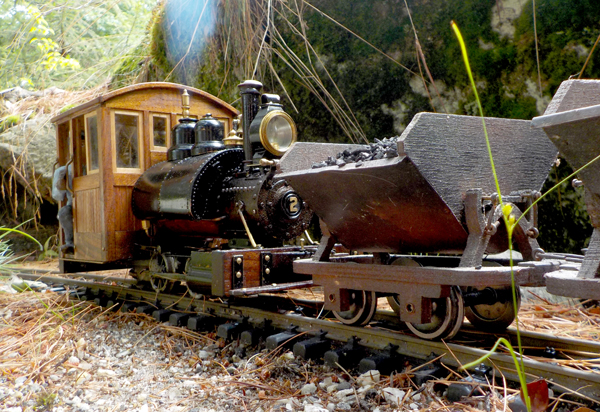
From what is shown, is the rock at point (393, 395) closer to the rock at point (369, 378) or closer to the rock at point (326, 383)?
the rock at point (369, 378)

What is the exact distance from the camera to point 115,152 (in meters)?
4.94

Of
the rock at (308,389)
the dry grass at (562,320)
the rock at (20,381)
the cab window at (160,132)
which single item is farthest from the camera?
the cab window at (160,132)

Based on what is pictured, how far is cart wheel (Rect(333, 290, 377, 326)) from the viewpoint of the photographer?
3.30 m

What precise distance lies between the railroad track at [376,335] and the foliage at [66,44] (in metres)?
5.98

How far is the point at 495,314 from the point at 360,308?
83 centimetres

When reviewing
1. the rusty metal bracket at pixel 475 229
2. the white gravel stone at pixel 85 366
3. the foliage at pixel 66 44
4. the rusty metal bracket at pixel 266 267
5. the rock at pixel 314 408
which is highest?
the foliage at pixel 66 44

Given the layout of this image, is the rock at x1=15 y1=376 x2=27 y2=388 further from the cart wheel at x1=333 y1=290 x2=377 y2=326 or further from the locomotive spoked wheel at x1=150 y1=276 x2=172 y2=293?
the locomotive spoked wheel at x1=150 y1=276 x2=172 y2=293

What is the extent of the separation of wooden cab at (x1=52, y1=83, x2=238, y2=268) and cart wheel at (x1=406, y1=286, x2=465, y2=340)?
10.7 feet

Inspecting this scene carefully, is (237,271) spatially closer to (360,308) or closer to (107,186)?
(360,308)

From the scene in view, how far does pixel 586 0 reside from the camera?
4.34 metres

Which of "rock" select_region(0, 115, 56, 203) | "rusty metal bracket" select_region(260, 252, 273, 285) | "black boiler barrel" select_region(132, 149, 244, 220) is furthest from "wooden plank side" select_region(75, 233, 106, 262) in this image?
"rock" select_region(0, 115, 56, 203)

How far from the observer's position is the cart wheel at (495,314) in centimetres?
306

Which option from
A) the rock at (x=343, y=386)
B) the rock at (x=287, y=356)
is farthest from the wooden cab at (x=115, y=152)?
the rock at (x=343, y=386)

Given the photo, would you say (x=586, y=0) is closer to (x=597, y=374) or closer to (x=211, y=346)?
(x=597, y=374)
